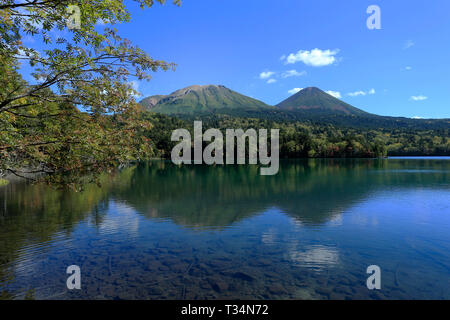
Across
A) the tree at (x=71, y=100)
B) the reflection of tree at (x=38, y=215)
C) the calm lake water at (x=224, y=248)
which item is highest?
the tree at (x=71, y=100)

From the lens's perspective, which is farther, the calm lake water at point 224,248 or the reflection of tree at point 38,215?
the reflection of tree at point 38,215

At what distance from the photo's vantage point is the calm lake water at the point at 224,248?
11805 millimetres

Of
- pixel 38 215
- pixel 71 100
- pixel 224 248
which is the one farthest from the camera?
pixel 38 215

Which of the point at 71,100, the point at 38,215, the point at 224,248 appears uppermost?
the point at 71,100

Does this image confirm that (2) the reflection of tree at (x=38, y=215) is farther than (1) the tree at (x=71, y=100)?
Yes

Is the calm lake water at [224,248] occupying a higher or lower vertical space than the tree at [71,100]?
lower

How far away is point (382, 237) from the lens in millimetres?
19359

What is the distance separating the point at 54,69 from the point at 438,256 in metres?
21.2

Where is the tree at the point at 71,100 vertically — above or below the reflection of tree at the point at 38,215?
above

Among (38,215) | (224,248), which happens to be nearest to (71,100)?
(224,248)

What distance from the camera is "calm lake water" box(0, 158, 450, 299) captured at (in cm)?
1180

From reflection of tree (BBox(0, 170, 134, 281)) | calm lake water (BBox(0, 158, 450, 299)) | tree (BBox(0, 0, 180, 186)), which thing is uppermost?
tree (BBox(0, 0, 180, 186))

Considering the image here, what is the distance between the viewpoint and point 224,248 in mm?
16922

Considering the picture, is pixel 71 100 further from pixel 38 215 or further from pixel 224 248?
pixel 38 215
